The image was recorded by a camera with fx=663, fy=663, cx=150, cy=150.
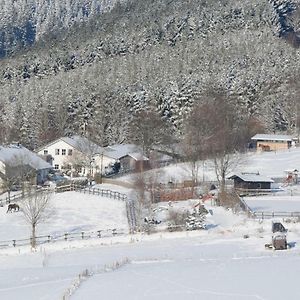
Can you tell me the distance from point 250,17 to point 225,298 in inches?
4554

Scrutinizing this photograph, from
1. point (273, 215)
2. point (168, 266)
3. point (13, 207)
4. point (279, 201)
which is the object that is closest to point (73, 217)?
point (13, 207)

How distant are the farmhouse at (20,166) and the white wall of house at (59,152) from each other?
18.0 ft

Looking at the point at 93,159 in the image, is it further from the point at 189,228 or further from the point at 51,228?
the point at 189,228

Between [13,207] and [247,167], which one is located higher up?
[247,167]

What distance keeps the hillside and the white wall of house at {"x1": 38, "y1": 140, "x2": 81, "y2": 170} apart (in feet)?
35.3

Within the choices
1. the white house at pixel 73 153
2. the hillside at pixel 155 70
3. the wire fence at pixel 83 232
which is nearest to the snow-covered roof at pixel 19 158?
the white house at pixel 73 153

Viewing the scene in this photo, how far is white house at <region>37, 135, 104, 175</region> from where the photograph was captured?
61250mm

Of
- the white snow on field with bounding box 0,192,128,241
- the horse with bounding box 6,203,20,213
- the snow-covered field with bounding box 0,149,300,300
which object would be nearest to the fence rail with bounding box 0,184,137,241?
the white snow on field with bounding box 0,192,128,241

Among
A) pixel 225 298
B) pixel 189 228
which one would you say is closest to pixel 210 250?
pixel 189 228

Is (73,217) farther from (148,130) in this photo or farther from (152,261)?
(148,130)

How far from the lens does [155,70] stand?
10475cm

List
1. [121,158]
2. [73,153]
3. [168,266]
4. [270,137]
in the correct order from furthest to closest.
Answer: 1. [270,137]
2. [73,153]
3. [121,158]
4. [168,266]

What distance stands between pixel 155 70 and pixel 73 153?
44.2 metres

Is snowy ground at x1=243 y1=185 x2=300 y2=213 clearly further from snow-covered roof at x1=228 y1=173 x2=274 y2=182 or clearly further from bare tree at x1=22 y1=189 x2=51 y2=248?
bare tree at x1=22 y1=189 x2=51 y2=248
